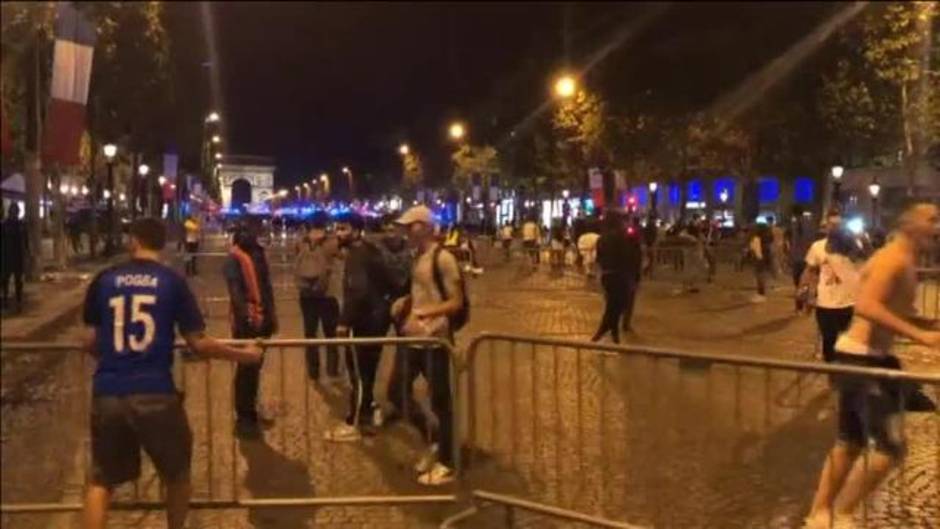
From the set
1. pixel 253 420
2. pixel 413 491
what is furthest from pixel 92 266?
pixel 413 491

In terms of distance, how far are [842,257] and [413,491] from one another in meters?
5.55

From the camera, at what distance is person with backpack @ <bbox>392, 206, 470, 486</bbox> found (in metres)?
8.23

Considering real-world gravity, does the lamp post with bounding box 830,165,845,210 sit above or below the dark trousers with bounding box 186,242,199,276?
above

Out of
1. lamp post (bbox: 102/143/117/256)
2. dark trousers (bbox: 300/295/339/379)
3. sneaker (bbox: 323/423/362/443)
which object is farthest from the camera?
lamp post (bbox: 102/143/117/256)

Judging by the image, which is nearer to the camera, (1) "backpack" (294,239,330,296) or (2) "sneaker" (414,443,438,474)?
(2) "sneaker" (414,443,438,474)

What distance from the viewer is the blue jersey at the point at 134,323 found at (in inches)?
230

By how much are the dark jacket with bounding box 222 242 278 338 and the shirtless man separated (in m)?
5.03

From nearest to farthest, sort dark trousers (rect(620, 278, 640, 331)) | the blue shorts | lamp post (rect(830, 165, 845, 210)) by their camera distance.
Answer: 1. the blue shorts
2. dark trousers (rect(620, 278, 640, 331))
3. lamp post (rect(830, 165, 845, 210))

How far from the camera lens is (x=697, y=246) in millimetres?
30859

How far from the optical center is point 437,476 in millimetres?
8219

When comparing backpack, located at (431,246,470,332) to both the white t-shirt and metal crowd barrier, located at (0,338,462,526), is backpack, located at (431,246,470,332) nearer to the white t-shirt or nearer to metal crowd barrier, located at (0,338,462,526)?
metal crowd barrier, located at (0,338,462,526)

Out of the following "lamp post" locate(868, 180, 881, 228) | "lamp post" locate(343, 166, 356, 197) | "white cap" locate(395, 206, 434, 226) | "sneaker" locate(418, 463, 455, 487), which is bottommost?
"sneaker" locate(418, 463, 455, 487)

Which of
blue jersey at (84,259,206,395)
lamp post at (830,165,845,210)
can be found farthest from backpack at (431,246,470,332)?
lamp post at (830,165,845,210)

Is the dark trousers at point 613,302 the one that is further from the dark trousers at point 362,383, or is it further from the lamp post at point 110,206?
the lamp post at point 110,206
